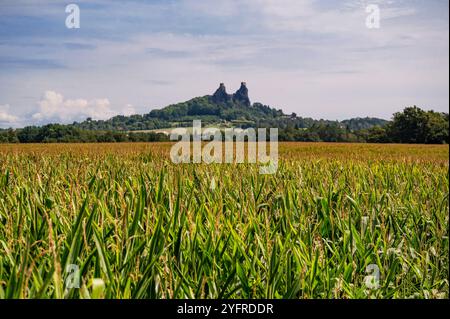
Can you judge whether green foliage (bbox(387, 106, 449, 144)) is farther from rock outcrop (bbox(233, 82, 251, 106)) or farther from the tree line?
rock outcrop (bbox(233, 82, 251, 106))

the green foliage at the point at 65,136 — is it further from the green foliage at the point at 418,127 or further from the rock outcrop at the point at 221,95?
the rock outcrop at the point at 221,95

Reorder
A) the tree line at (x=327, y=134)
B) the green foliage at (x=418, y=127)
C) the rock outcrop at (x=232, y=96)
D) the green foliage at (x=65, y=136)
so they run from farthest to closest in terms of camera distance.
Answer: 1. the rock outcrop at (x=232, y=96)
2. the green foliage at (x=418, y=127)
3. the tree line at (x=327, y=134)
4. the green foliage at (x=65, y=136)

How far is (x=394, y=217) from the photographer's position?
136 inches

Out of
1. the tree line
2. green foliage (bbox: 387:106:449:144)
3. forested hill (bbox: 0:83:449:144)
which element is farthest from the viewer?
green foliage (bbox: 387:106:449:144)

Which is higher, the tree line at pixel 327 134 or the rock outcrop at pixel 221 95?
the rock outcrop at pixel 221 95

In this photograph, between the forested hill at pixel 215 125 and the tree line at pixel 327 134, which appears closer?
the tree line at pixel 327 134

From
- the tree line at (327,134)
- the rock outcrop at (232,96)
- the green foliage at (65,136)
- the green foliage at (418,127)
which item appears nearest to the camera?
the green foliage at (65,136)

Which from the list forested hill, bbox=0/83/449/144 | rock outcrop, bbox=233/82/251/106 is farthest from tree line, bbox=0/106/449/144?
rock outcrop, bbox=233/82/251/106

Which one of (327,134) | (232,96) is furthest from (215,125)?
(232,96)

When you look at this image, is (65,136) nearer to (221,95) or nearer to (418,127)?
(418,127)

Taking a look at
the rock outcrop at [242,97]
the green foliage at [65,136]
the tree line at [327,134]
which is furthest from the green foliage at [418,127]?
the rock outcrop at [242,97]
